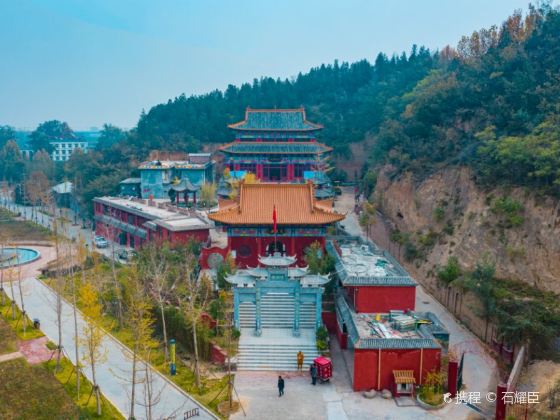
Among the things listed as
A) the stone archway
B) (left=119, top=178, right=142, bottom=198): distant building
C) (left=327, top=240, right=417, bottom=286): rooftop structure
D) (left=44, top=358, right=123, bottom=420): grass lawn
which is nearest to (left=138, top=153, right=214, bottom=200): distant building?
(left=119, top=178, right=142, bottom=198): distant building

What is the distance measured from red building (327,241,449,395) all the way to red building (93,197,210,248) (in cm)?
1248

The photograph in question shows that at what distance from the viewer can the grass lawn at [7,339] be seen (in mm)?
22422

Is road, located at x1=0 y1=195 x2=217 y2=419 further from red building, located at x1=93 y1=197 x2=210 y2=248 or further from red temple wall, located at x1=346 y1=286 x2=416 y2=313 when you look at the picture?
red temple wall, located at x1=346 y1=286 x2=416 y2=313

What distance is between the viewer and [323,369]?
62.6 ft

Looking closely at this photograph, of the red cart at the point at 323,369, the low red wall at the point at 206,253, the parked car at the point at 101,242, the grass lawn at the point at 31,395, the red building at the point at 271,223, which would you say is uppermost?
the red building at the point at 271,223

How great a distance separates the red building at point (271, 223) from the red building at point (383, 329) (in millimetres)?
3189

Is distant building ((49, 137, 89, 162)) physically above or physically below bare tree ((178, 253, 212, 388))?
above

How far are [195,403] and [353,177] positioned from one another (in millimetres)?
52570

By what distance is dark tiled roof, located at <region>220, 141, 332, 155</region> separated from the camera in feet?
154

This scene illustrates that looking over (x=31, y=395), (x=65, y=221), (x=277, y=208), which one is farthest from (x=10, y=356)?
(x=65, y=221)

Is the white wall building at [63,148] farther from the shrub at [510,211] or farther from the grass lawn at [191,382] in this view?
the shrub at [510,211]

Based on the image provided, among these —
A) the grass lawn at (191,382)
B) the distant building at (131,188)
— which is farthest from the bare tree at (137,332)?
the distant building at (131,188)

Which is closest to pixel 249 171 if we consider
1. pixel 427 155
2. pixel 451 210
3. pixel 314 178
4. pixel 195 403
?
pixel 314 178

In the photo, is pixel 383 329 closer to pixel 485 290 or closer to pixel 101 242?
pixel 485 290
